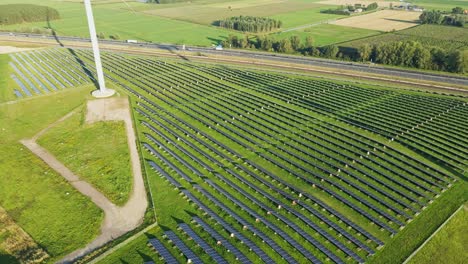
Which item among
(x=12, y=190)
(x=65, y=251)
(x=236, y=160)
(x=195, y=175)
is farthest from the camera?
(x=236, y=160)

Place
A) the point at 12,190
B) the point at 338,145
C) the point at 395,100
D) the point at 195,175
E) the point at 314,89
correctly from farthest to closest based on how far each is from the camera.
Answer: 1. the point at 314,89
2. the point at 395,100
3. the point at 338,145
4. the point at 195,175
5. the point at 12,190

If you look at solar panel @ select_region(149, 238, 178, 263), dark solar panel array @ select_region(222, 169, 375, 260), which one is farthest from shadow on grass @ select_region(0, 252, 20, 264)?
dark solar panel array @ select_region(222, 169, 375, 260)

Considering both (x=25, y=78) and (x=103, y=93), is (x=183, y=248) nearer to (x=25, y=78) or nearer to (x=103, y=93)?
(x=103, y=93)

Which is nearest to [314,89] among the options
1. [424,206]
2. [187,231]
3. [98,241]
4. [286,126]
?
[286,126]

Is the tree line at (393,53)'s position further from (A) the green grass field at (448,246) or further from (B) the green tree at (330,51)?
(A) the green grass field at (448,246)

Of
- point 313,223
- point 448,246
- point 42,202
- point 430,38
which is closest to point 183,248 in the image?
point 313,223

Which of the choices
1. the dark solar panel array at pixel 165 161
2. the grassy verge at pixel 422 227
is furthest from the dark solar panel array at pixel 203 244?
the grassy verge at pixel 422 227

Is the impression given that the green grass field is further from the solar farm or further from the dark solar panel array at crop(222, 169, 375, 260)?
the dark solar panel array at crop(222, 169, 375, 260)

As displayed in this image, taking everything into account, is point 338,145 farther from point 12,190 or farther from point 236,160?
point 12,190
